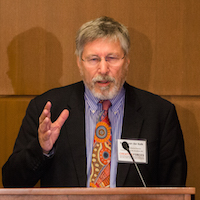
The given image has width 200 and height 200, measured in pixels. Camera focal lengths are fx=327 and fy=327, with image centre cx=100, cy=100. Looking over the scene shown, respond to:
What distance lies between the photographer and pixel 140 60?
2.14 metres

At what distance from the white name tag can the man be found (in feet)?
0.21

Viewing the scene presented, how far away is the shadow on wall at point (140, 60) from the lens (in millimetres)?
2127

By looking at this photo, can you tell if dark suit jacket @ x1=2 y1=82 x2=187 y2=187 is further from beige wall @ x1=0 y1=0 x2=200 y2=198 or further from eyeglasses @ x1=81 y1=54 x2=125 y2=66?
beige wall @ x1=0 y1=0 x2=200 y2=198

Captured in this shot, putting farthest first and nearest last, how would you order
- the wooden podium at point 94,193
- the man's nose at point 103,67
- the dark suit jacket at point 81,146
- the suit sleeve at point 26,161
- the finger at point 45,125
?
the man's nose at point 103,67
the dark suit jacket at point 81,146
the suit sleeve at point 26,161
the finger at point 45,125
the wooden podium at point 94,193

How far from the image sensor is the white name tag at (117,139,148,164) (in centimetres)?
155

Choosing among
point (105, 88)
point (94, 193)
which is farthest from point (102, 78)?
point (94, 193)

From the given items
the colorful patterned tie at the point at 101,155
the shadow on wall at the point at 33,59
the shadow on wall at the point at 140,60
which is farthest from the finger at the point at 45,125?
the shadow on wall at the point at 140,60

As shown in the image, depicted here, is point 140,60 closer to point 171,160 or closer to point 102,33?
point 102,33

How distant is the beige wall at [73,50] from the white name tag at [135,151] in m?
0.62

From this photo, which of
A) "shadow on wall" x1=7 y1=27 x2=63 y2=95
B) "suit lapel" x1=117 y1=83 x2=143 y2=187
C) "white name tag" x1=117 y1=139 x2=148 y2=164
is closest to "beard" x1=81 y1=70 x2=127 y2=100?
"suit lapel" x1=117 y1=83 x2=143 y2=187

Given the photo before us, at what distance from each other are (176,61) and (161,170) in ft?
2.52

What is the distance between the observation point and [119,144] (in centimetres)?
157

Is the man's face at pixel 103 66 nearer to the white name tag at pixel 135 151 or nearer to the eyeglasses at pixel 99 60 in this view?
the eyeglasses at pixel 99 60

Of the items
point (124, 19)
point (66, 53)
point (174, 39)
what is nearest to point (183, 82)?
point (174, 39)
